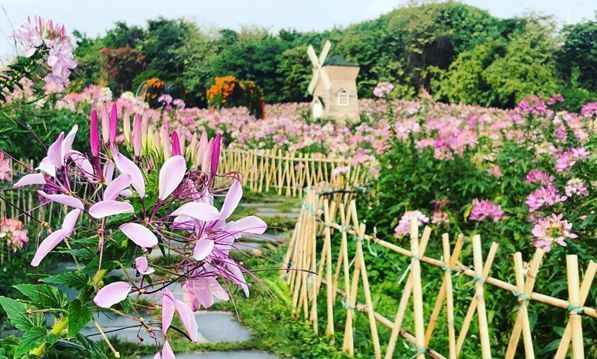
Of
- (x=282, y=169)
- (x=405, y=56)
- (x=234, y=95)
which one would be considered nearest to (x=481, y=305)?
(x=282, y=169)

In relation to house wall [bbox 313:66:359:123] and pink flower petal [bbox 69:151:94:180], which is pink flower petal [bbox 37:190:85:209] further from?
house wall [bbox 313:66:359:123]

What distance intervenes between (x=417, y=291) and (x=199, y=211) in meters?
2.47

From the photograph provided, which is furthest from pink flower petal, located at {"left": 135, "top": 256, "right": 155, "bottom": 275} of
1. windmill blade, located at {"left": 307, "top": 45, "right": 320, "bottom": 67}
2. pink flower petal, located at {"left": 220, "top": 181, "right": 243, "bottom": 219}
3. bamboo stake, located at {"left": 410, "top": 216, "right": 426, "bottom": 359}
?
windmill blade, located at {"left": 307, "top": 45, "right": 320, "bottom": 67}

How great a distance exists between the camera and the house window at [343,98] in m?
22.9

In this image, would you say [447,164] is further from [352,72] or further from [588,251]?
[352,72]

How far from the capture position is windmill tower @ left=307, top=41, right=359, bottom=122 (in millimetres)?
22828

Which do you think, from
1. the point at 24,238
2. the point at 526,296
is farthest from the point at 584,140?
the point at 24,238

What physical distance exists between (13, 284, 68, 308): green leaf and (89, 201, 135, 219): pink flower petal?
0.73 feet

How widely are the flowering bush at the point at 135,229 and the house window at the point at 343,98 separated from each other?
22.1 meters

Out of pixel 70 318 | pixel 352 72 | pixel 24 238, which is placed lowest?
pixel 24 238

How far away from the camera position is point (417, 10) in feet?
113

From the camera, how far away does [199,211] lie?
843mm

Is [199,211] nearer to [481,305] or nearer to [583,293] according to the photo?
[583,293]

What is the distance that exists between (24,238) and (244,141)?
10.0 m
